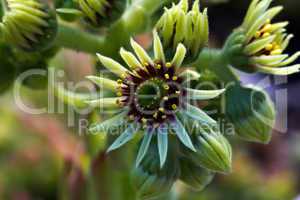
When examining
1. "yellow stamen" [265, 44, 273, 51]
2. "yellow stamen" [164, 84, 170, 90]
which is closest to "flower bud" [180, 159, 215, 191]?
"yellow stamen" [164, 84, 170, 90]

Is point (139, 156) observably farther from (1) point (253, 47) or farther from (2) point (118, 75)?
(1) point (253, 47)

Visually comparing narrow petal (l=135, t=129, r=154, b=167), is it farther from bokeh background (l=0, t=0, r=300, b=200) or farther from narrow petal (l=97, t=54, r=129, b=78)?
bokeh background (l=0, t=0, r=300, b=200)

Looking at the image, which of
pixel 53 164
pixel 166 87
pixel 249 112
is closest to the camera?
pixel 166 87

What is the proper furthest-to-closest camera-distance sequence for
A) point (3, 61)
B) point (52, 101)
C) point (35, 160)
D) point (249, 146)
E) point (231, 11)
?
point (231, 11) → point (249, 146) → point (35, 160) → point (52, 101) → point (3, 61)

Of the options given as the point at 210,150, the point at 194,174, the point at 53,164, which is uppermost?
the point at 210,150

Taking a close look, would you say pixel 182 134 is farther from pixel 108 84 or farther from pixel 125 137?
pixel 108 84

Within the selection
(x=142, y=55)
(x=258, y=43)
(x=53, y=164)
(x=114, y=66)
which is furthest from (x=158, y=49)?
(x=53, y=164)

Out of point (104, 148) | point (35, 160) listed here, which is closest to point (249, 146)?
point (35, 160)
